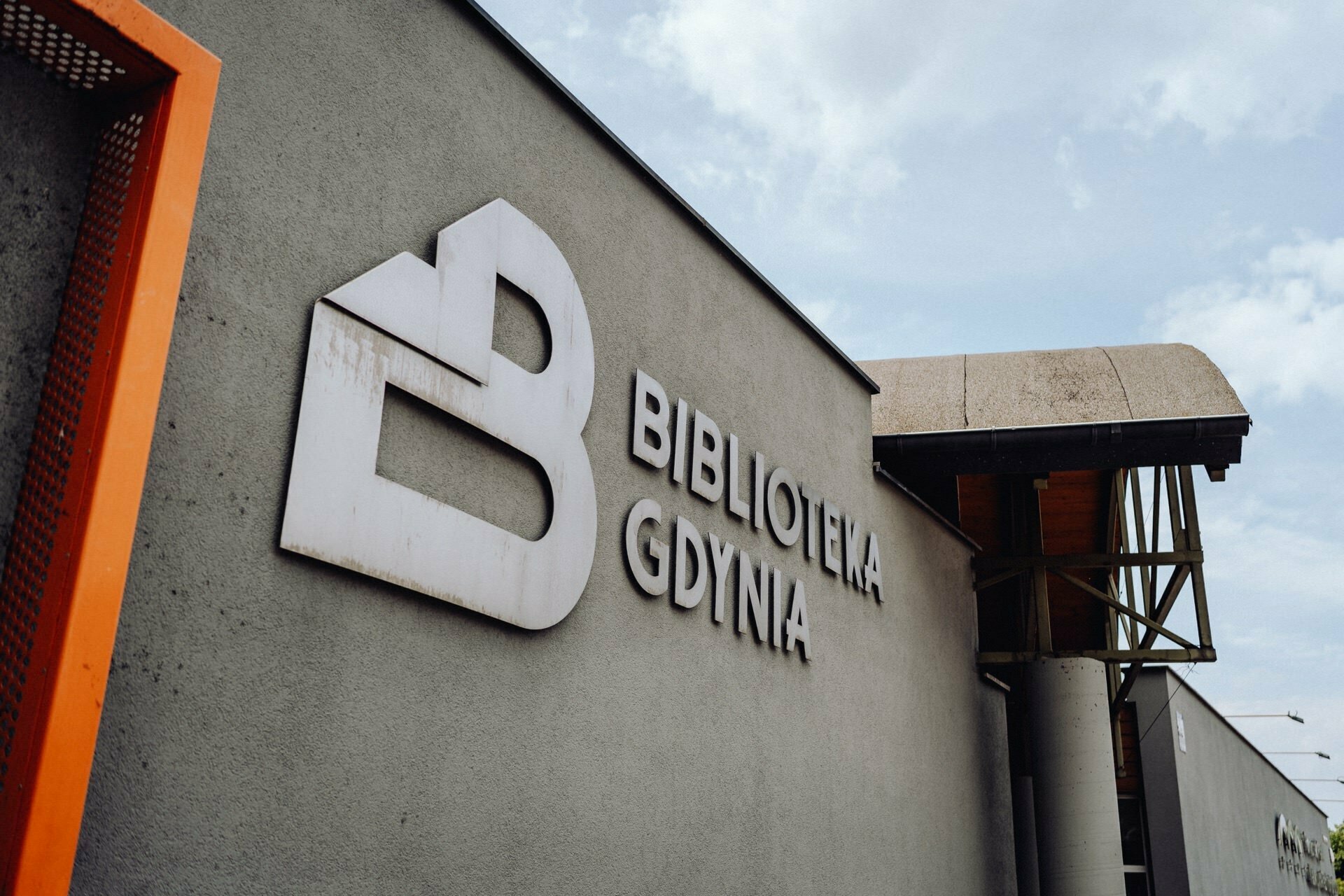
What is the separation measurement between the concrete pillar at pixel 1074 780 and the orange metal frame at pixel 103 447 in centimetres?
864

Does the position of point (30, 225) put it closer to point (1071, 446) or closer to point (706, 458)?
point (706, 458)

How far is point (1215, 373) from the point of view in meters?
7.89

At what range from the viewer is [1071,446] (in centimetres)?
794

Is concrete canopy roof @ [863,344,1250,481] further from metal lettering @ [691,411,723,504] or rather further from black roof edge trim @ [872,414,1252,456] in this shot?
metal lettering @ [691,411,723,504]

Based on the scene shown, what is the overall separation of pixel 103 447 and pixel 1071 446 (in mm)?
6931

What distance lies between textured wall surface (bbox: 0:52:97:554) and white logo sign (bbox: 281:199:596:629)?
783 millimetres

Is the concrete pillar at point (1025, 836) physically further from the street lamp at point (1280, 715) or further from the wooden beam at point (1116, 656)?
the street lamp at point (1280, 715)

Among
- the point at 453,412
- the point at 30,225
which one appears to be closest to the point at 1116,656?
the point at 453,412

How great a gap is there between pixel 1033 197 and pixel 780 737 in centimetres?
1477

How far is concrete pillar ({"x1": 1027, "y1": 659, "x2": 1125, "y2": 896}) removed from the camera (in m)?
9.28

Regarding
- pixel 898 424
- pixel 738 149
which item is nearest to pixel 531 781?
pixel 898 424

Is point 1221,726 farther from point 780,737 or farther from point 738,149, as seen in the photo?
point 780,737

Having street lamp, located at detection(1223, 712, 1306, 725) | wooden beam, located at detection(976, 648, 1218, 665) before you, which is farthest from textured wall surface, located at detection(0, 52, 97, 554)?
street lamp, located at detection(1223, 712, 1306, 725)

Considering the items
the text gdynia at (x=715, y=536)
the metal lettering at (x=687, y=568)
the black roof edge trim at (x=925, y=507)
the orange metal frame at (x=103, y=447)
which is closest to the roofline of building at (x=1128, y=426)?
the black roof edge trim at (x=925, y=507)
